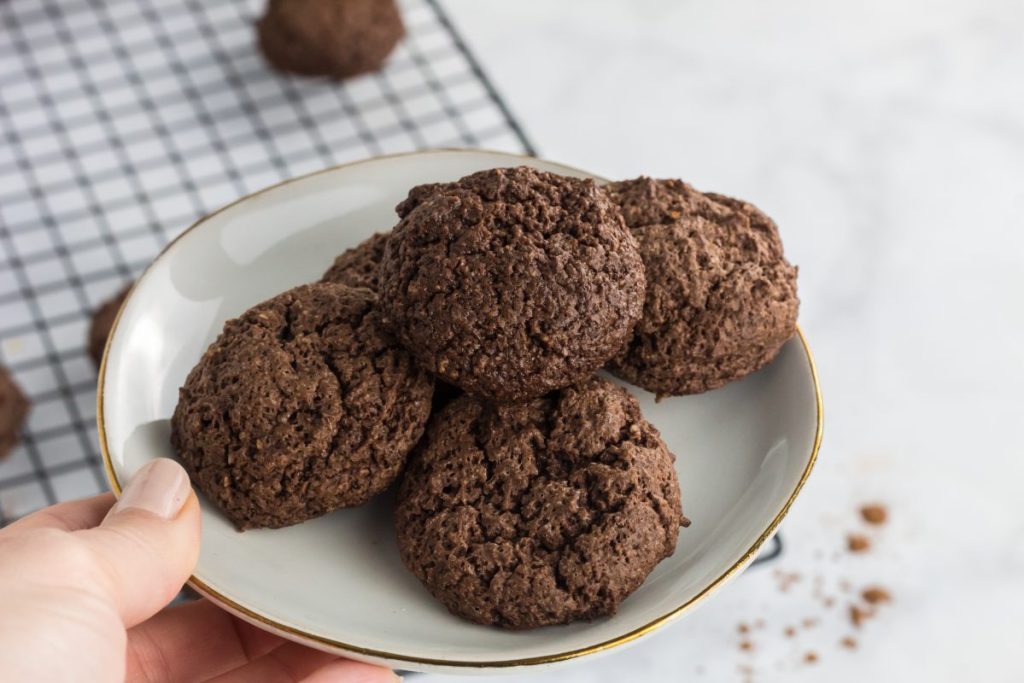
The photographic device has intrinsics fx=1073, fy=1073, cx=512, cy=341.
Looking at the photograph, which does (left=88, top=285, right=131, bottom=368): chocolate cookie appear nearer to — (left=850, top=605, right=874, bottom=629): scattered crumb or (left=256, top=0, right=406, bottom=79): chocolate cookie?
(left=256, top=0, right=406, bottom=79): chocolate cookie

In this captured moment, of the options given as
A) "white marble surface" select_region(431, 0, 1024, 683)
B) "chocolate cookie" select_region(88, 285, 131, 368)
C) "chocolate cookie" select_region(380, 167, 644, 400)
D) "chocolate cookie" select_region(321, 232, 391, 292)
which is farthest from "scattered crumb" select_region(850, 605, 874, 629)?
"chocolate cookie" select_region(88, 285, 131, 368)

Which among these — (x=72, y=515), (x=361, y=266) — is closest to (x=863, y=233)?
(x=361, y=266)

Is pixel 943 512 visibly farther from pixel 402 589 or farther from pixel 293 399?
pixel 293 399

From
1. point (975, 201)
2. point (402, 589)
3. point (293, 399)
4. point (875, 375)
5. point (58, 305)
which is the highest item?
point (293, 399)

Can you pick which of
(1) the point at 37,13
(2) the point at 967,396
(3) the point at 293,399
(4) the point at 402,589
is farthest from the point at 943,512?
(1) the point at 37,13

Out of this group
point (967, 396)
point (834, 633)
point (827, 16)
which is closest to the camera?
point (834, 633)
